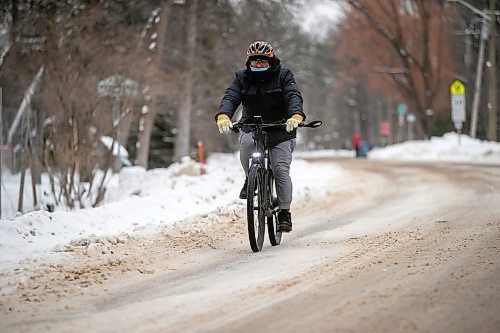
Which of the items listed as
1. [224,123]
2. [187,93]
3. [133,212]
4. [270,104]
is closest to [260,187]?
[224,123]

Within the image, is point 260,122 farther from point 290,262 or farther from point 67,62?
point 67,62

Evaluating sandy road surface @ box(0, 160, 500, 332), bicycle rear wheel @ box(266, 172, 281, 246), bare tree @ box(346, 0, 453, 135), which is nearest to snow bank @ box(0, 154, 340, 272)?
sandy road surface @ box(0, 160, 500, 332)

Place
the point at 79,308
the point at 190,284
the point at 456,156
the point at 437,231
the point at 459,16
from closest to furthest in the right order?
1. the point at 79,308
2. the point at 190,284
3. the point at 437,231
4. the point at 456,156
5. the point at 459,16

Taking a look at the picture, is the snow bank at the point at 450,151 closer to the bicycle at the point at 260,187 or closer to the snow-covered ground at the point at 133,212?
the snow-covered ground at the point at 133,212

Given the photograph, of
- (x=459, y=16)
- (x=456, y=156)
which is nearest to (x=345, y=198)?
(x=456, y=156)

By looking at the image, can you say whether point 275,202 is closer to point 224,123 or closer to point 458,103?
point 224,123

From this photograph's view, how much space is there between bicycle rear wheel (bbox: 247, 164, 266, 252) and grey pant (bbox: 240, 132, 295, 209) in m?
0.31

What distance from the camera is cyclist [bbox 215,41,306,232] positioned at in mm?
7629

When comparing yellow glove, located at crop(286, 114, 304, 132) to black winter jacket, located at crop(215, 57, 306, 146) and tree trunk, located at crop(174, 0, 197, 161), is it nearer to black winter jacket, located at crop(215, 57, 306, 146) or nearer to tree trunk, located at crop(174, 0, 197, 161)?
black winter jacket, located at crop(215, 57, 306, 146)

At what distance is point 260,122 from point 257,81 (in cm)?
51

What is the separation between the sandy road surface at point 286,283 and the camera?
455cm

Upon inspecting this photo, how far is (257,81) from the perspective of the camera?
7.76m

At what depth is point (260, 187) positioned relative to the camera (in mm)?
7508

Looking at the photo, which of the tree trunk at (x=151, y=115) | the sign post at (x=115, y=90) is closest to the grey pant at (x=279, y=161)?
the sign post at (x=115, y=90)
